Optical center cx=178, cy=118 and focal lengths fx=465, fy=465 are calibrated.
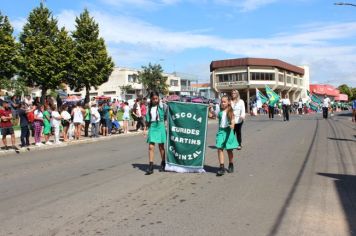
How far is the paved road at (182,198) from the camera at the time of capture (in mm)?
5824

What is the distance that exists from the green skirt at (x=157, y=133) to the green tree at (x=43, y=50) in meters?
36.1

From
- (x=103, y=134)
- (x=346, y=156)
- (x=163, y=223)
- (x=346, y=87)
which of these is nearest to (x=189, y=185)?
(x=163, y=223)

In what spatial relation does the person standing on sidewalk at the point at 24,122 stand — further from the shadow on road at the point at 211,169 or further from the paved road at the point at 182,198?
the shadow on road at the point at 211,169

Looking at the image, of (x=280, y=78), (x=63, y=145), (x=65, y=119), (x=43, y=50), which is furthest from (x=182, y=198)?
(x=280, y=78)

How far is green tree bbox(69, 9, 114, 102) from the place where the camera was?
5156cm

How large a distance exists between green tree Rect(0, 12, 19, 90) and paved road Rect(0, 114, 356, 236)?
1134 inches

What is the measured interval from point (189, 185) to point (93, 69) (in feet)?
147

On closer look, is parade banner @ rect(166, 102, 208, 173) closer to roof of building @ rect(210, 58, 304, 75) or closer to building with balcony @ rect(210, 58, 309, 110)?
building with balcony @ rect(210, 58, 309, 110)

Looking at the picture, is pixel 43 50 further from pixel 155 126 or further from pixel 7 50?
pixel 155 126

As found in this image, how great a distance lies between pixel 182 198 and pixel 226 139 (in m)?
2.43

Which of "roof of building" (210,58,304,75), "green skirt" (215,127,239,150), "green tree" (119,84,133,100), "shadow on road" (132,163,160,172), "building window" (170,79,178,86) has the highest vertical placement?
"roof of building" (210,58,304,75)

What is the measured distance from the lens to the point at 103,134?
72.0ft

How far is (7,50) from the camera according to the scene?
3891 centimetres

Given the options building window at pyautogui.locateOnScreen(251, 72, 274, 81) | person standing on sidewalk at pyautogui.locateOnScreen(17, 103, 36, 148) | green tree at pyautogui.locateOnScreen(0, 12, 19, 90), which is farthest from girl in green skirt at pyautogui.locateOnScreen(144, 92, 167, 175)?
building window at pyautogui.locateOnScreen(251, 72, 274, 81)
